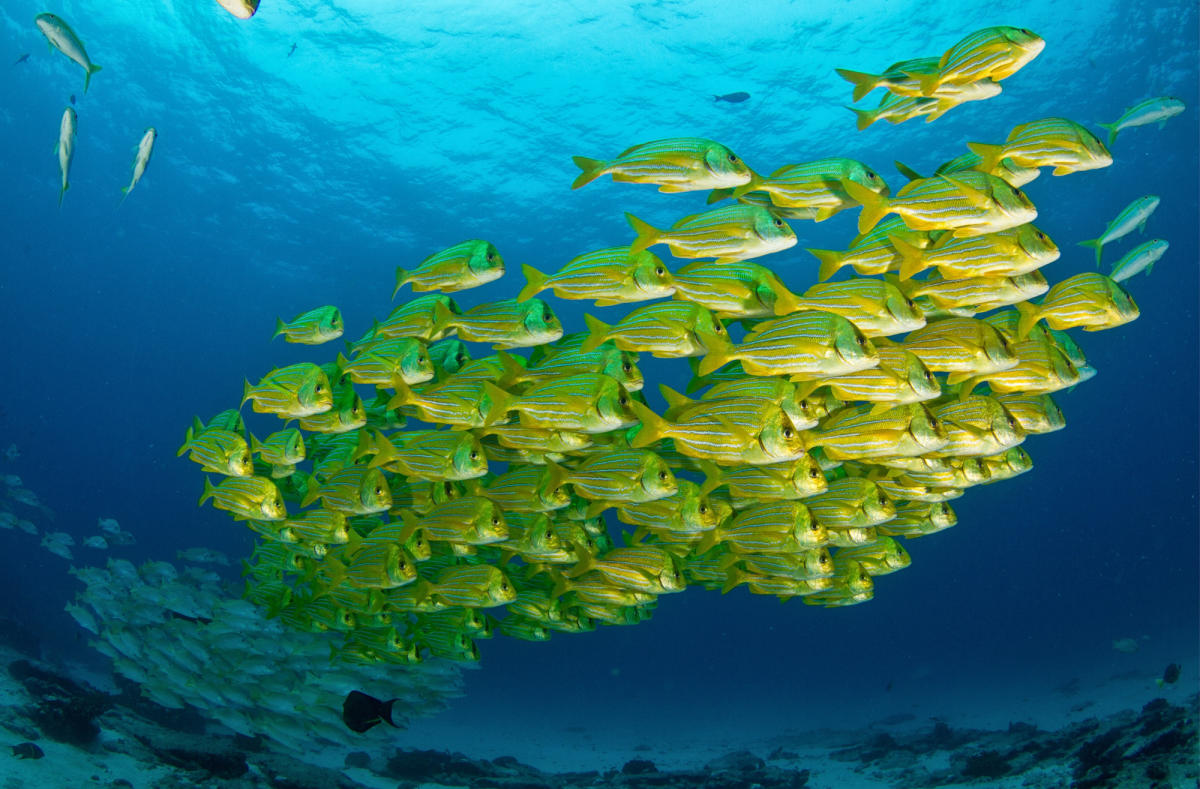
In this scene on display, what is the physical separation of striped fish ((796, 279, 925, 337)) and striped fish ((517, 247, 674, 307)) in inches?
39.6

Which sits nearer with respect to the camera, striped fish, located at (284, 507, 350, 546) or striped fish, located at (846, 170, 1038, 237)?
striped fish, located at (846, 170, 1038, 237)

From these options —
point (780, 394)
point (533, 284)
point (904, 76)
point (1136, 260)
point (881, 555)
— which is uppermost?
point (1136, 260)

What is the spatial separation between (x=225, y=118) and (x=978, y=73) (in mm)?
27354

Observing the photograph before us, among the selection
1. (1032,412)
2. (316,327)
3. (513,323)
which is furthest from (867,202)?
(316,327)

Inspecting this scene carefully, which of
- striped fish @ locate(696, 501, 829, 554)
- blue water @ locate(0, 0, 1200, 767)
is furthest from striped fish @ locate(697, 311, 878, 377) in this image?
blue water @ locate(0, 0, 1200, 767)

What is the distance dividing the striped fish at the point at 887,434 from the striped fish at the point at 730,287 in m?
0.96

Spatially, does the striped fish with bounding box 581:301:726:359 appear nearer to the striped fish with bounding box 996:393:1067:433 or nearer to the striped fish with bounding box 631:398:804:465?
the striped fish with bounding box 631:398:804:465

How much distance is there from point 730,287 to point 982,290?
1602 millimetres

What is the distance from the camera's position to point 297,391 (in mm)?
5543

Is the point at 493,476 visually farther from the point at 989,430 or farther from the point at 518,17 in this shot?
the point at 518,17

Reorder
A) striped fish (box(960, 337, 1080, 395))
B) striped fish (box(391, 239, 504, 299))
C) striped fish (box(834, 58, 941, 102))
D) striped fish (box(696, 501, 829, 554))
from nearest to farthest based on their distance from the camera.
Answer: striped fish (box(834, 58, 941, 102))
striped fish (box(960, 337, 1080, 395))
striped fish (box(391, 239, 504, 299))
striped fish (box(696, 501, 829, 554))

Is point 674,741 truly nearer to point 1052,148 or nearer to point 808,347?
point 808,347

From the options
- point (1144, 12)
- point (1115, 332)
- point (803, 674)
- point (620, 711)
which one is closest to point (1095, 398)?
point (1115, 332)

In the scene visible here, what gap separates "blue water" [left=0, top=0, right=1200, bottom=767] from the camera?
19.4 metres
